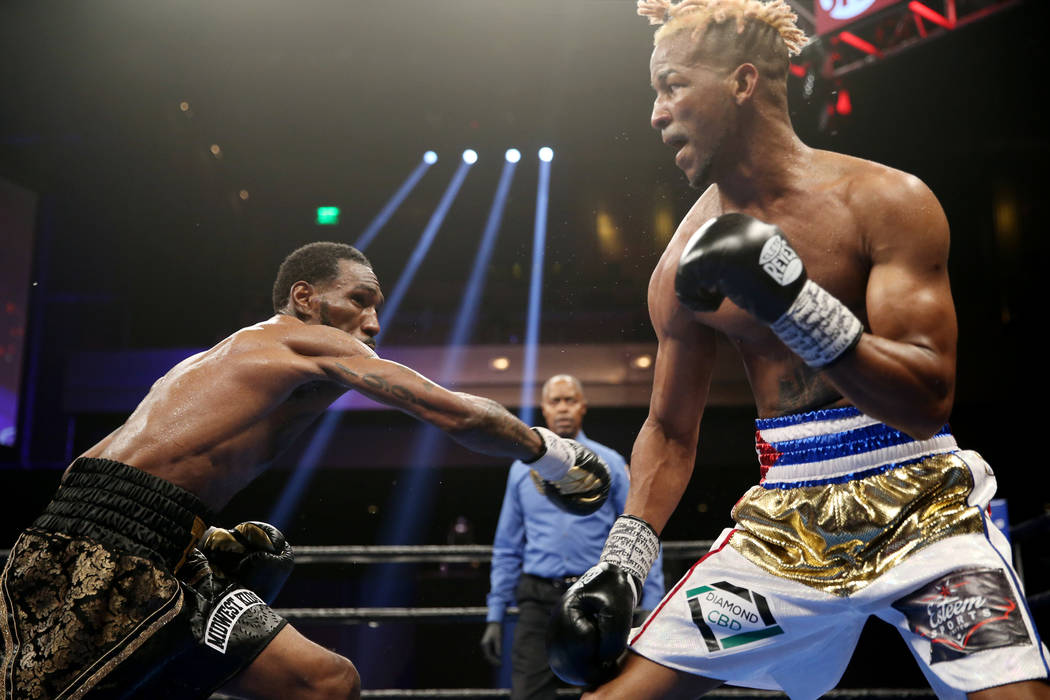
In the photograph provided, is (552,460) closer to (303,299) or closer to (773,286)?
(303,299)

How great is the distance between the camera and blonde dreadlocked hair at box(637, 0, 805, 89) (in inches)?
65.7

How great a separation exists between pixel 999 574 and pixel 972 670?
0.14 metres

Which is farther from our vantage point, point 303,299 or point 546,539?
point 546,539

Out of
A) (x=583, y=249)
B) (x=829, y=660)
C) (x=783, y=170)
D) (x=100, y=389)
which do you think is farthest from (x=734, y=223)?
(x=100, y=389)

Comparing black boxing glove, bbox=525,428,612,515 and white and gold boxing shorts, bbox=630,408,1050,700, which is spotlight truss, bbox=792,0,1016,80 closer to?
black boxing glove, bbox=525,428,612,515

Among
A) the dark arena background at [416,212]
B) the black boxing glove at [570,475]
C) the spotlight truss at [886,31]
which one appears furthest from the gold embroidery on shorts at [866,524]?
the spotlight truss at [886,31]

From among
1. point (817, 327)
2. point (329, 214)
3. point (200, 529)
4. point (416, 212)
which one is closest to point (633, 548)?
point (817, 327)

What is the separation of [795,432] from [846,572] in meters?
0.24

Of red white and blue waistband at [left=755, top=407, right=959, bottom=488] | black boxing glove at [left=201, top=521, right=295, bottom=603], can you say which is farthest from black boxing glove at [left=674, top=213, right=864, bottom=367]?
black boxing glove at [left=201, top=521, right=295, bottom=603]

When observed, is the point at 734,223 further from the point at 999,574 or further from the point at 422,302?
the point at 422,302

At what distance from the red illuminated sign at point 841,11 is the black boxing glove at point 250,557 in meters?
4.07

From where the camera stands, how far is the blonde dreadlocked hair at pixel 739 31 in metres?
1.67

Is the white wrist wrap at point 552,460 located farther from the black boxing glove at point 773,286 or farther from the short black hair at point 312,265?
the black boxing glove at point 773,286

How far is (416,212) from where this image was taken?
229 inches
